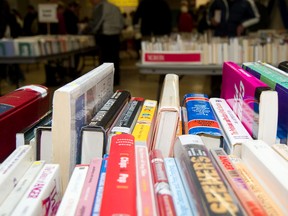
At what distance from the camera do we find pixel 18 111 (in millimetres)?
1083

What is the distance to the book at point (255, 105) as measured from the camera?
0.89m

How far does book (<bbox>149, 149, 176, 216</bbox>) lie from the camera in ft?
2.16

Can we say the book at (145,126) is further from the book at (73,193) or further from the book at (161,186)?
the book at (73,193)

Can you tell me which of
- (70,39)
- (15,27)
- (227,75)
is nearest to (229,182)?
(227,75)

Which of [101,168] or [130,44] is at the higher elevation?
[130,44]

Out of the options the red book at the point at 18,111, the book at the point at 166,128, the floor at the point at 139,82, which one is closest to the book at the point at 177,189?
the book at the point at 166,128

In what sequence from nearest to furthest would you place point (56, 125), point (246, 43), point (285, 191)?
1. point (285, 191)
2. point (56, 125)
3. point (246, 43)

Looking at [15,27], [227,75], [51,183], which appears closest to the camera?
[51,183]

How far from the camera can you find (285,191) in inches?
26.0

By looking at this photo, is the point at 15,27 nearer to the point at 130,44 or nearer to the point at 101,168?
the point at 130,44

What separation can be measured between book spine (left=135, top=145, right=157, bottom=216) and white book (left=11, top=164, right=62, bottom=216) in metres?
0.19

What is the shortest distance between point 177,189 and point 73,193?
209 millimetres

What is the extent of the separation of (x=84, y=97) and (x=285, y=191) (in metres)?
0.55

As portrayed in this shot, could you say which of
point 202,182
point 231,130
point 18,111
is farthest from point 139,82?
point 202,182
